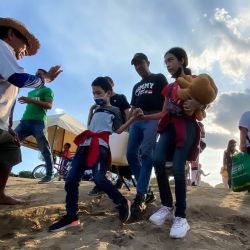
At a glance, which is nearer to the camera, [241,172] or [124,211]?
[124,211]

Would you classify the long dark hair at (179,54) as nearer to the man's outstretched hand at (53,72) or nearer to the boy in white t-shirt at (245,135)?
the man's outstretched hand at (53,72)

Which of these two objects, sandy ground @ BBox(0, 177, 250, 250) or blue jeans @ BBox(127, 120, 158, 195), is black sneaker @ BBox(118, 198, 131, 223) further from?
blue jeans @ BBox(127, 120, 158, 195)

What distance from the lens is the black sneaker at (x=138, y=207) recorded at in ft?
13.7

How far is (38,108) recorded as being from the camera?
23.9 ft

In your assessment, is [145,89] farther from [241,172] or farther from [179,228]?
[241,172]

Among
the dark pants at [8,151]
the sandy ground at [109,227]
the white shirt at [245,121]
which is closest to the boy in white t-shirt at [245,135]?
the white shirt at [245,121]

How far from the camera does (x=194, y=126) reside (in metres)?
4.09

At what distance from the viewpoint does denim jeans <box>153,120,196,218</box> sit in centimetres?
385

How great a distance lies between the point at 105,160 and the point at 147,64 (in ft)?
5.55

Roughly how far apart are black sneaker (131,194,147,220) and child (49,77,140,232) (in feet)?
0.44

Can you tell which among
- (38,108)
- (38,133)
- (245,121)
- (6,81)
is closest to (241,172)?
(245,121)

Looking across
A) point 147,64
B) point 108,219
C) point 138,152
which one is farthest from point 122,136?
point 108,219

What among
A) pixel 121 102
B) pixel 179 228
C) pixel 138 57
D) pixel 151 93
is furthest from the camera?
pixel 121 102

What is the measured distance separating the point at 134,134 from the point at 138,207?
1.13m
